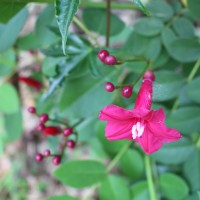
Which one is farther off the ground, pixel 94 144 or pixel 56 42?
pixel 56 42

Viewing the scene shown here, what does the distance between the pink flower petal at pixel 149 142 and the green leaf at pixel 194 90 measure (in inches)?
14.0

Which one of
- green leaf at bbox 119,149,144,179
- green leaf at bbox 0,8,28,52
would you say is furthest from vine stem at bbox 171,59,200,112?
green leaf at bbox 0,8,28,52

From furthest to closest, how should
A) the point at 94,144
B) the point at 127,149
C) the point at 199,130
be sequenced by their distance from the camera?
the point at 94,144 → the point at 127,149 → the point at 199,130

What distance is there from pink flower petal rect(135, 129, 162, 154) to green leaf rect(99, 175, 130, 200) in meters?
0.48

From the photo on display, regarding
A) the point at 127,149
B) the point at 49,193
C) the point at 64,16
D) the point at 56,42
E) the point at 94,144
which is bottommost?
the point at 49,193

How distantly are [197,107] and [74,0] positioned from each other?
674mm

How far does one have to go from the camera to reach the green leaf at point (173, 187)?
126 centimetres

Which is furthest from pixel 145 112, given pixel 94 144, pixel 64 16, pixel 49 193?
pixel 49 193

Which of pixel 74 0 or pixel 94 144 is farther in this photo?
pixel 94 144

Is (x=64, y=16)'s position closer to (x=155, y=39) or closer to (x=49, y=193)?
(x=155, y=39)

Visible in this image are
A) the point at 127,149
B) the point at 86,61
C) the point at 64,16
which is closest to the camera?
the point at 64,16

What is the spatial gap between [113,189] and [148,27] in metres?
0.53

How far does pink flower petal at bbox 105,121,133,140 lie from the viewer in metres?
0.89

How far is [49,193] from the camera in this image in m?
→ 2.50
